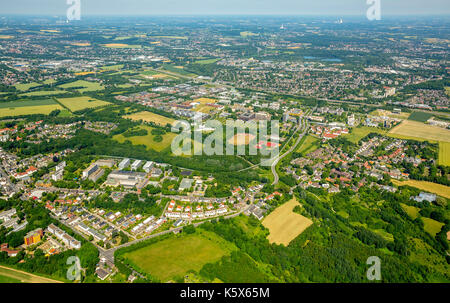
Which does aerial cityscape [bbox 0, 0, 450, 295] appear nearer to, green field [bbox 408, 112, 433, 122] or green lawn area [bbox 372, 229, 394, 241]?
green lawn area [bbox 372, 229, 394, 241]

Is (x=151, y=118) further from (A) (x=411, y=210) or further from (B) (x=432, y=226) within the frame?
(B) (x=432, y=226)

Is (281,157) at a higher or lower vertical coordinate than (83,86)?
lower

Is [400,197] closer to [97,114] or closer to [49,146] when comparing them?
[49,146]

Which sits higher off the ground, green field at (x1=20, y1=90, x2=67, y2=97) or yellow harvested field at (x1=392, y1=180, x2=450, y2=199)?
green field at (x1=20, y1=90, x2=67, y2=97)

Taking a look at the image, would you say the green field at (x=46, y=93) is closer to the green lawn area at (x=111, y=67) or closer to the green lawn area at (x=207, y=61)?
the green lawn area at (x=111, y=67)

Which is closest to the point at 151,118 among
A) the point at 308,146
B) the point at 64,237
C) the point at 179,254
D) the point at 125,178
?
the point at 125,178

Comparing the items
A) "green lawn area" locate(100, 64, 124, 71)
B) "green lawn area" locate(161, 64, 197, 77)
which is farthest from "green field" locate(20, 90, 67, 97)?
"green lawn area" locate(161, 64, 197, 77)
